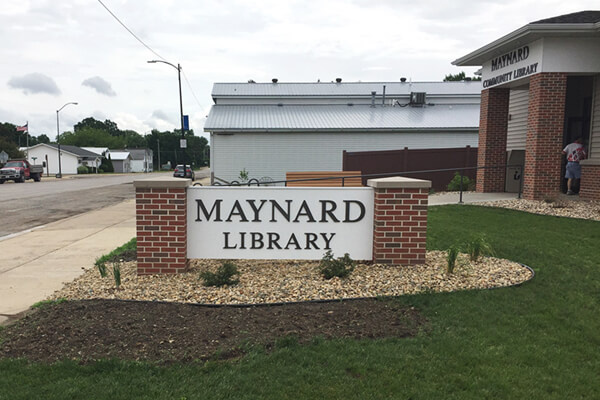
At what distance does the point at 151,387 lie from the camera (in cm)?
310

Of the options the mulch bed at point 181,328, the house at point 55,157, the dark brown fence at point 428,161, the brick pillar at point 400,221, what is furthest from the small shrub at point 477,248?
the house at point 55,157

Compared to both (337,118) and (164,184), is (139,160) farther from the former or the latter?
(164,184)

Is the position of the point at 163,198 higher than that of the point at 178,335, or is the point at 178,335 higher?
the point at 163,198

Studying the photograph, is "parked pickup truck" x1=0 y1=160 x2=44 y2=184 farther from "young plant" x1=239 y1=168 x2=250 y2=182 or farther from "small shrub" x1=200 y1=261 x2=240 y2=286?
Answer: "small shrub" x1=200 y1=261 x2=240 y2=286

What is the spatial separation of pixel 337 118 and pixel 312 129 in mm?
2915

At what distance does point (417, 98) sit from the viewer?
29047 millimetres

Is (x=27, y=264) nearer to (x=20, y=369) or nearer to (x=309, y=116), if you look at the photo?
(x=20, y=369)

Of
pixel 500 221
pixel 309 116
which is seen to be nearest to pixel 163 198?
pixel 500 221

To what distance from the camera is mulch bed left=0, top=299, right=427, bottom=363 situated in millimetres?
3670

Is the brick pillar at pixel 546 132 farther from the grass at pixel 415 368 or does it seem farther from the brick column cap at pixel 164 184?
the brick column cap at pixel 164 184

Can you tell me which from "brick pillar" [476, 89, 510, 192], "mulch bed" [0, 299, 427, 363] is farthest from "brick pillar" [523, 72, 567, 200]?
"mulch bed" [0, 299, 427, 363]

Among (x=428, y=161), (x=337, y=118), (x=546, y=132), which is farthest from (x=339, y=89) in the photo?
(x=546, y=132)

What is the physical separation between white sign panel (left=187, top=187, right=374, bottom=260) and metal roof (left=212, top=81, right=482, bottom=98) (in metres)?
24.3

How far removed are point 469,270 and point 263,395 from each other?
3.45 meters
